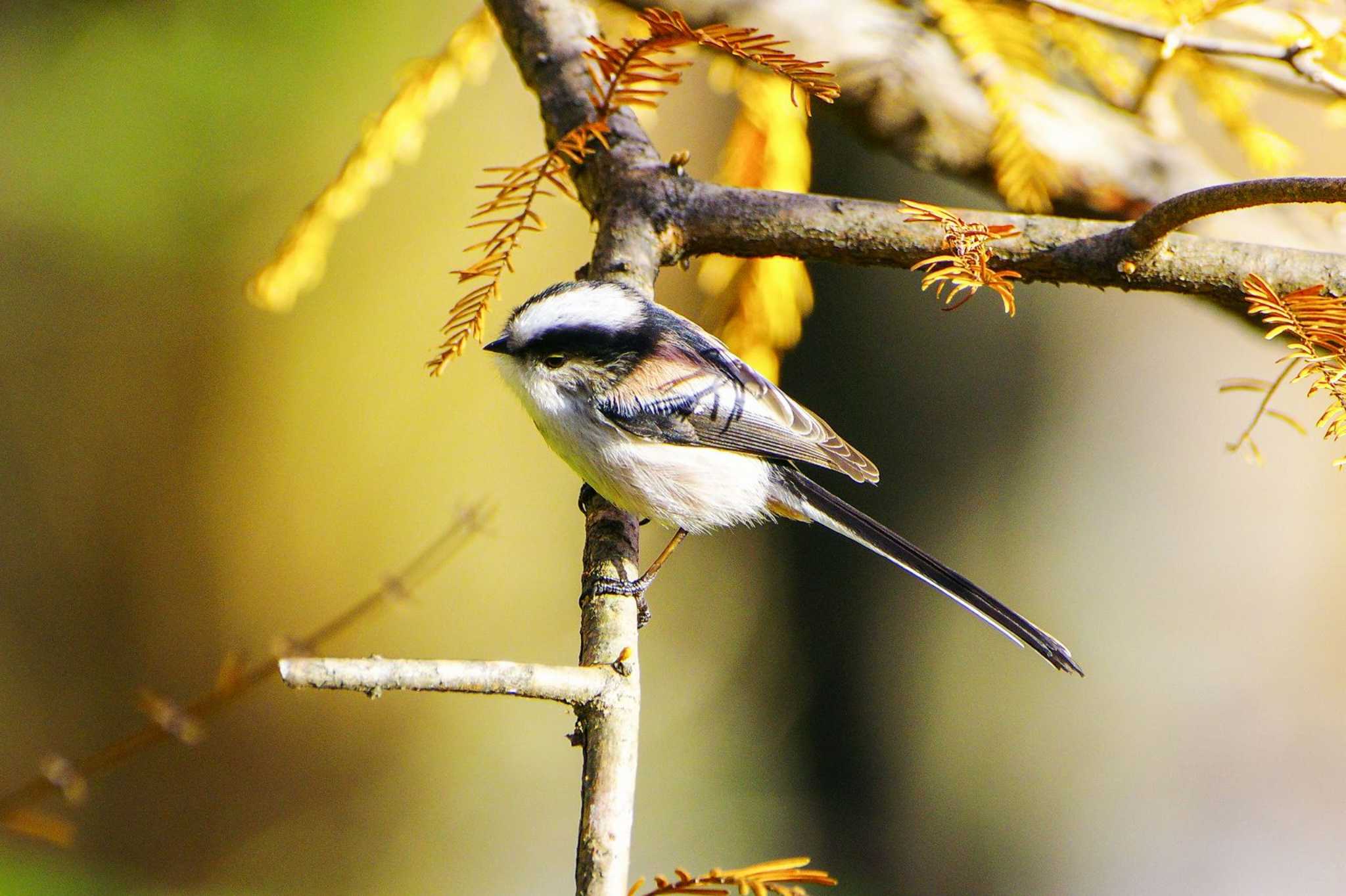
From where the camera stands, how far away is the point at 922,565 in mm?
1841

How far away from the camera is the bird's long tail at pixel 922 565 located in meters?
1.74

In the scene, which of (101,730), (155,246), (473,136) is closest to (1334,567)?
(473,136)

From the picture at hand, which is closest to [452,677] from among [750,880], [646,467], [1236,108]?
[750,880]

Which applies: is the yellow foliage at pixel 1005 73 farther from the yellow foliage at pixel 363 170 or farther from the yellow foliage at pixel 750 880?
the yellow foliage at pixel 750 880

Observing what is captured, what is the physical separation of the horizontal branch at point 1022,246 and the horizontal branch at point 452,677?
2.39ft

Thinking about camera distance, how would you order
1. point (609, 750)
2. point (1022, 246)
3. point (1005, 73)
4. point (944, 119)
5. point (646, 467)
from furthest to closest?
1. point (944, 119)
2. point (1005, 73)
3. point (646, 467)
4. point (1022, 246)
5. point (609, 750)

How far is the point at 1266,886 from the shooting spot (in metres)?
3.09

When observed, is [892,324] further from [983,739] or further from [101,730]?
[101,730]

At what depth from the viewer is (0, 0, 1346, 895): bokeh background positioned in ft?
10.3

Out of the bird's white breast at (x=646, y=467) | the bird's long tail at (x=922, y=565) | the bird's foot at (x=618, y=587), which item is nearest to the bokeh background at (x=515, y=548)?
the bird's white breast at (x=646, y=467)

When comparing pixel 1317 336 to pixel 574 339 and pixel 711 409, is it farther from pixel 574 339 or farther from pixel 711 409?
pixel 574 339

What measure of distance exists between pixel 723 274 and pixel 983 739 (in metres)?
2.11

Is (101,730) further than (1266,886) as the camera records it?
Yes

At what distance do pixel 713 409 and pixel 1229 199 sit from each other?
0.97m
